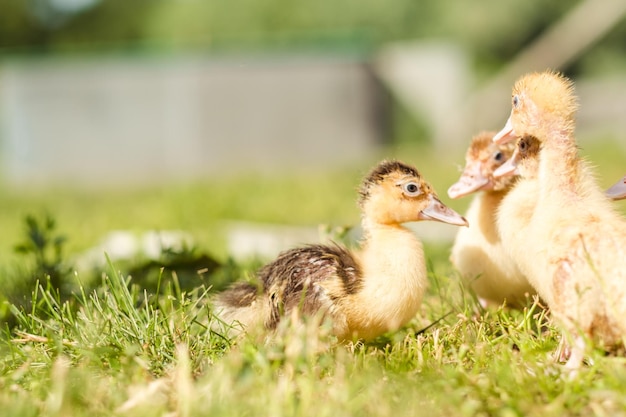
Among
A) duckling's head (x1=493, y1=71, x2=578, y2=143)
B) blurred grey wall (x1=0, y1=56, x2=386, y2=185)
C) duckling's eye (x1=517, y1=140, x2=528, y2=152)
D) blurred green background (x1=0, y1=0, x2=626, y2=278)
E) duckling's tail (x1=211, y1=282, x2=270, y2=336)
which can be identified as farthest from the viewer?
blurred grey wall (x1=0, y1=56, x2=386, y2=185)

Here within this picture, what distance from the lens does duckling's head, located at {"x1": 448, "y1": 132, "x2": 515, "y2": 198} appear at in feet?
11.9

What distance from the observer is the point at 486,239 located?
3594 mm

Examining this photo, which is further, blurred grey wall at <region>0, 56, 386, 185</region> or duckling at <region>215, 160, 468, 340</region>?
blurred grey wall at <region>0, 56, 386, 185</region>

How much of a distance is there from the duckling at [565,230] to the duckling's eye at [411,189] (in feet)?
1.12

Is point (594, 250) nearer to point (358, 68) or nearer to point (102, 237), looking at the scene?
point (102, 237)

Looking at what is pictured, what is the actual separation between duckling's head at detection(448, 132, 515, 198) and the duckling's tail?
102 centimetres

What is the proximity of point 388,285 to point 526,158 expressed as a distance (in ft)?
2.43

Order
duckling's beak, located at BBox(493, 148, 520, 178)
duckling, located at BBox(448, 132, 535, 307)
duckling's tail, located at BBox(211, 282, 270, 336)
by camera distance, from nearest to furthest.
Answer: duckling's tail, located at BBox(211, 282, 270, 336)
duckling's beak, located at BBox(493, 148, 520, 178)
duckling, located at BBox(448, 132, 535, 307)

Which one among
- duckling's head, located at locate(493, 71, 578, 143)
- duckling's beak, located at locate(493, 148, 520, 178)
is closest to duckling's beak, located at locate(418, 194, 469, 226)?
duckling's beak, located at locate(493, 148, 520, 178)

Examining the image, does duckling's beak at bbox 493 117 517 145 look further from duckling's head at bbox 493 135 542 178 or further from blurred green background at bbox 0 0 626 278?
blurred green background at bbox 0 0 626 278

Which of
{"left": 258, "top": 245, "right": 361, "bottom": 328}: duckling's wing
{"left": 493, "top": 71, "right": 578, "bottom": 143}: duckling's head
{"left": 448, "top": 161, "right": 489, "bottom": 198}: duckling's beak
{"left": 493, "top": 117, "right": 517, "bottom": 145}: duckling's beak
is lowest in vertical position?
{"left": 258, "top": 245, "right": 361, "bottom": 328}: duckling's wing

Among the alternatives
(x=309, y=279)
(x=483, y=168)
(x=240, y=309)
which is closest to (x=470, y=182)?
(x=483, y=168)

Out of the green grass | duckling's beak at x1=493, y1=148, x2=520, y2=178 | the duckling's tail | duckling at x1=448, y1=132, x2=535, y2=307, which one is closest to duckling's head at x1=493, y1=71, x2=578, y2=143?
duckling's beak at x1=493, y1=148, x2=520, y2=178

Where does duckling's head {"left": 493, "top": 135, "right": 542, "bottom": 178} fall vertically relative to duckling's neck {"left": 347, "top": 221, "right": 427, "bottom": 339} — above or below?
above
